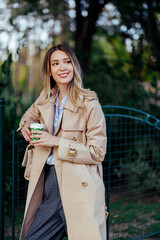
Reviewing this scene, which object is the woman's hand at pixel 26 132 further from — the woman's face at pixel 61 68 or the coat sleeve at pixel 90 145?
the woman's face at pixel 61 68

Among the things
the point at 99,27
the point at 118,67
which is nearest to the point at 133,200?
the point at 118,67

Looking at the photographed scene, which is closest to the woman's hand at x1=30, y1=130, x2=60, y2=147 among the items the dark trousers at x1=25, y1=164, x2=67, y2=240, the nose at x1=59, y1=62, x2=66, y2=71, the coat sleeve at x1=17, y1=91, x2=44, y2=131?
the dark trousers at x1=25, y1=164, x2=67, y2=240

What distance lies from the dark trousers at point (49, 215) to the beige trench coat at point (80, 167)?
87mm

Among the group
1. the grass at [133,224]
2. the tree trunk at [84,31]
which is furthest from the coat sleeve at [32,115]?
the tree trunk at [84,31]

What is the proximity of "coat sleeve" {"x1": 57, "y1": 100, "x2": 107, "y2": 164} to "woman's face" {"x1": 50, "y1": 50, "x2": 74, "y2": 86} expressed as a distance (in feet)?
0.93

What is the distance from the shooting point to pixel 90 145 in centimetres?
210

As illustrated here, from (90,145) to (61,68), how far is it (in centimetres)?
62

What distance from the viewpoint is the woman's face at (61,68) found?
2.25 m

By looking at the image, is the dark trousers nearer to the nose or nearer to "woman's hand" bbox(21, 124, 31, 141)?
"woman's hand" bbox(21, 124, 31, 141)

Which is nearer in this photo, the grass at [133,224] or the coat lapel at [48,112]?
the coat lapel at [48,112]

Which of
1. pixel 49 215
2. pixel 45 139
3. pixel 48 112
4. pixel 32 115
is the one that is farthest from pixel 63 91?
pixel 49 215

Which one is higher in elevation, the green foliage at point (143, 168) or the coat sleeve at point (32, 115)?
the coat sleeve at point (32, 115)

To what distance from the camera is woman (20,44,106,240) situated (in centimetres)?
207

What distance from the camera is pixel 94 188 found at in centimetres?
208
